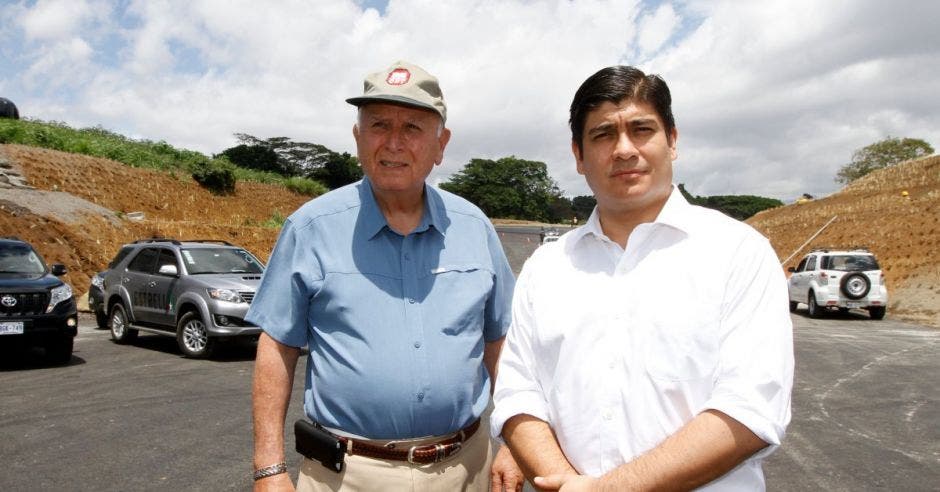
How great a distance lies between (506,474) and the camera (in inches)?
99.7

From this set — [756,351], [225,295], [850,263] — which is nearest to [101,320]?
[225,295]

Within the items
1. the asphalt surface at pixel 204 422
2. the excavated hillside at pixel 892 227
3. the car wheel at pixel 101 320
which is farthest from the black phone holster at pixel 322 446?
the excavated hillside at pixel 892 227

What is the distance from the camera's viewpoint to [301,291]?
98.9 inches

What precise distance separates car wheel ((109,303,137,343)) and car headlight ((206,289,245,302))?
2525 mm

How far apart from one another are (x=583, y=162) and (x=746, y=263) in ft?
1.95

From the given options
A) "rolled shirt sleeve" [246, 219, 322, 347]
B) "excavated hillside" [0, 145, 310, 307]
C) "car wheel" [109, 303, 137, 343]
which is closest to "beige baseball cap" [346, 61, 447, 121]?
"rolled shirt sleeve" [246, 219, 322, 347]

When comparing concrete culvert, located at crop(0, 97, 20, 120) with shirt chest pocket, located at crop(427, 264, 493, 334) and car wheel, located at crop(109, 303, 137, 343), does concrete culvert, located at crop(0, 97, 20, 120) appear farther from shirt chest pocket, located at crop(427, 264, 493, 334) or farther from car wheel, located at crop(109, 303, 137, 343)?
shirt chest pocket, located at crop(427, 264, 493, 334)

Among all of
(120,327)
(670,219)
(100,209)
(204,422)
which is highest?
(100,209)

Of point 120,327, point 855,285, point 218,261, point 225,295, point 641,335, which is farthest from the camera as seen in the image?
point 855,285

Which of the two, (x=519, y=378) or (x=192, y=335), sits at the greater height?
(x=519, y=378)

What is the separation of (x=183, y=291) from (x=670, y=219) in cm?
1060

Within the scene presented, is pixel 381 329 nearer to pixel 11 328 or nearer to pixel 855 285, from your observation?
pixel 11 328

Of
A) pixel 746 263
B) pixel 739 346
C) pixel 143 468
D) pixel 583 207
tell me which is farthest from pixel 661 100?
pixel 583 207

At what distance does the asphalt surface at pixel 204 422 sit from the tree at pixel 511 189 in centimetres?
10818
